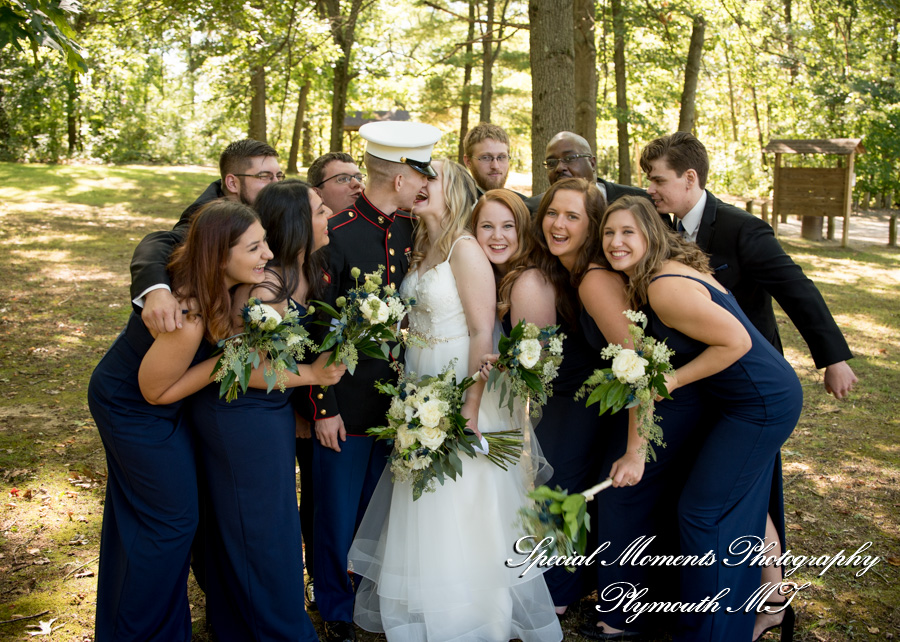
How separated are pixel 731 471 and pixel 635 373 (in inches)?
31.8

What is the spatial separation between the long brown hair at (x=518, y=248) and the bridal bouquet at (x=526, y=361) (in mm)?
397

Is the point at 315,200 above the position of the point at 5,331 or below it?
above

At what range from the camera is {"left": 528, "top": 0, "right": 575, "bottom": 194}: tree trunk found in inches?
268

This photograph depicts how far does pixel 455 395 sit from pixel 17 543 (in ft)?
10.1

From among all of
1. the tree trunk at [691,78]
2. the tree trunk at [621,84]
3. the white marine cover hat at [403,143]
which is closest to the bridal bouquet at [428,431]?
the white marine cover hat at [403,143]

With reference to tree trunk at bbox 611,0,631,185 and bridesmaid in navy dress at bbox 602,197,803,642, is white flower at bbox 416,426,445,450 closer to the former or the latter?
bridesmaid in navy dress at bbox 602,197,803,642

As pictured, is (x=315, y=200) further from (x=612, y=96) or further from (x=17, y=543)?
(x=612, y=96)

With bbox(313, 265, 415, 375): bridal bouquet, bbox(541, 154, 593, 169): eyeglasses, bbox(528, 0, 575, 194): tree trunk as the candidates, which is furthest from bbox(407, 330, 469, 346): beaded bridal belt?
bbox(528, 0, 575, 194): tree trunk

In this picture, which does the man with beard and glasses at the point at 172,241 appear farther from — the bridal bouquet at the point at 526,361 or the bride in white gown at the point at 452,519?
the bridal bouquet at the point at 526,361

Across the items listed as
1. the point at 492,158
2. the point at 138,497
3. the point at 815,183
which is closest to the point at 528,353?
the point at 138,497

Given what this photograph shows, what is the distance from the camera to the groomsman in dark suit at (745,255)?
3.80 meters

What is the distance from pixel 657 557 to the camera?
374cm

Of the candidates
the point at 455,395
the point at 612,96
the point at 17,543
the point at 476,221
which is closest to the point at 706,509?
the point at 455,395

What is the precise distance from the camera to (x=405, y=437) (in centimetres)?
349
